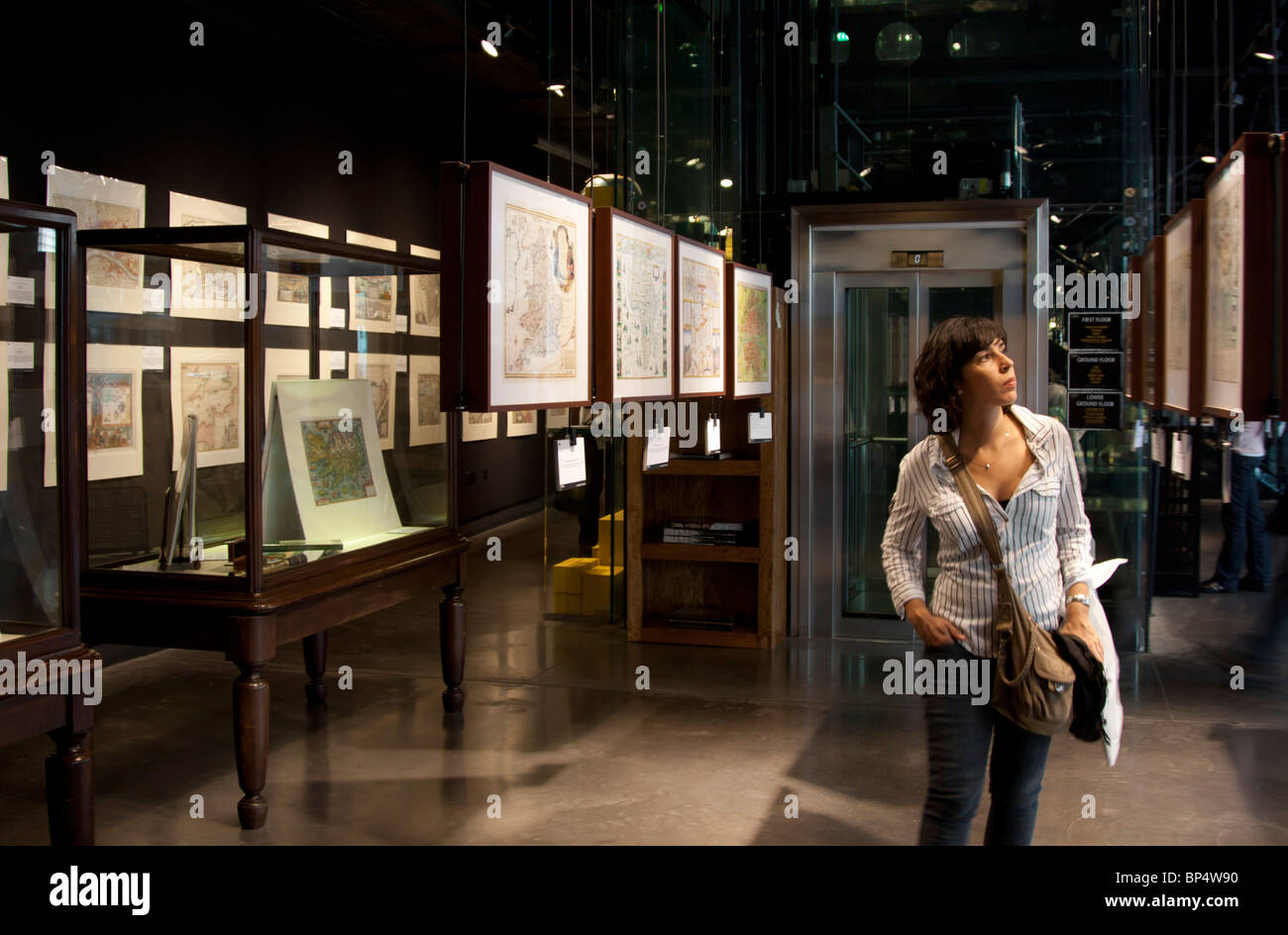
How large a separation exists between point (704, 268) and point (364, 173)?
510 cm

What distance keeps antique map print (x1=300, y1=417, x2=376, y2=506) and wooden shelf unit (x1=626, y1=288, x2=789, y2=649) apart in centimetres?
212

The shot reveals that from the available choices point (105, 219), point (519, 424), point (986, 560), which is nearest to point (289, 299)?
point (105, 219)

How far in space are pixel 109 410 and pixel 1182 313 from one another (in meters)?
3.76

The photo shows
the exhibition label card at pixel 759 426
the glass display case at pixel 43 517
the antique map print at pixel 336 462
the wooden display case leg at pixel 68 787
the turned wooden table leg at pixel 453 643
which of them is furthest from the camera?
the exhibition label card at pixel 759 426

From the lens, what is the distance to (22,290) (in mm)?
3178

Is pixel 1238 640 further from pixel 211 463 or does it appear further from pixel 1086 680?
pixel 211 463

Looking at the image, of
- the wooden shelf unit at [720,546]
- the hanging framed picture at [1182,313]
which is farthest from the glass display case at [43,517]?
the wooden shelf unit at [720,546]

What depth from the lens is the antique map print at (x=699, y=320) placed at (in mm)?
5133

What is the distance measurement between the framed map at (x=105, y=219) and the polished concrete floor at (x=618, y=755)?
190cm

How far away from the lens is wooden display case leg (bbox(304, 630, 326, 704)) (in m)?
5.79

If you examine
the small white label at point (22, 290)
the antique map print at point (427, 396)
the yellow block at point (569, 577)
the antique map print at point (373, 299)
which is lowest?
the yellow block at point (569, 577)

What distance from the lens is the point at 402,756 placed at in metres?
5.01

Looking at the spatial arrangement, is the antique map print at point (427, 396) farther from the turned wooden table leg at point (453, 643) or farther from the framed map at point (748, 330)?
the framed map at point (748, 330)
